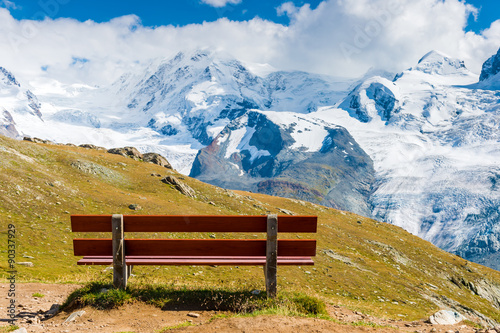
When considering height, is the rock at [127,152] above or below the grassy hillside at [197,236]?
above

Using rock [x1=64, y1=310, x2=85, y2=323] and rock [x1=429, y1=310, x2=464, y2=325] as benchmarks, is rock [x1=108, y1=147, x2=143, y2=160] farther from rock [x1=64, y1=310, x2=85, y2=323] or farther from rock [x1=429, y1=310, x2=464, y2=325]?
rock [x1=429, y1=310, x2=464, y2=325]

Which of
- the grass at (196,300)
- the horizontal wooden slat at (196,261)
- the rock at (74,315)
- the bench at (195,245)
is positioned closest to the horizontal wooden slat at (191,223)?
the bench at (195,245)

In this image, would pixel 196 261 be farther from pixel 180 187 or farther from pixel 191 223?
pixel 180 187

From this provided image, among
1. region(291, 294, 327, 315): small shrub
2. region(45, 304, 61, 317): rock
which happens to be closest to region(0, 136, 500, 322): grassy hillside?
region(291, 294, 327, 315): small shrub

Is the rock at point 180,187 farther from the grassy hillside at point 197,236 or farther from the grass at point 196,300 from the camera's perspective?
the grass at point 196,300

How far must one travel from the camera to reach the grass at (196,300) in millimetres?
11156

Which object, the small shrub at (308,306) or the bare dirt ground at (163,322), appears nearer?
the bare dirt ground at (163,322)

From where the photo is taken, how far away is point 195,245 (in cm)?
1144

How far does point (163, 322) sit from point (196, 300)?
1.52 metres

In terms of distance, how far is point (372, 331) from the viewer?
9.59 m

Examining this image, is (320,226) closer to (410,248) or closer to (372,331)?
(410,248)

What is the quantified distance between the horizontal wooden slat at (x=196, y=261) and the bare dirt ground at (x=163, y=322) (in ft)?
4.26

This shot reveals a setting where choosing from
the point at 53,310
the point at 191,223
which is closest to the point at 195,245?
the point at 191,223

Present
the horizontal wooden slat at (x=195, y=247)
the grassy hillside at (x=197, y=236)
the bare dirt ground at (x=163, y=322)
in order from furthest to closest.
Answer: the grassy hillside at (x=197, y=236), the horizontal wooden slat at (x=195, y=247), the bare dirt ground at (x=163, y=322)
